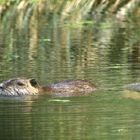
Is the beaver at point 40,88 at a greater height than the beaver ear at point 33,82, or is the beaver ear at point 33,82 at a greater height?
the beaver ear at point 33,82

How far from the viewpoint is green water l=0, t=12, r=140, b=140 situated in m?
13.1

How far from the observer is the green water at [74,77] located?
13102mm

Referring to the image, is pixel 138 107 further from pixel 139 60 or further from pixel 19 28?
pixel 19 28

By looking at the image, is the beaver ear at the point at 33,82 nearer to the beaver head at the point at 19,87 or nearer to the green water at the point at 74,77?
the beaver head at the point at 19,87

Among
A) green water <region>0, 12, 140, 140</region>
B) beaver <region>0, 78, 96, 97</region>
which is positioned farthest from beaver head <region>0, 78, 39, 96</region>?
green water <region>0, 12, 140, 140</region>

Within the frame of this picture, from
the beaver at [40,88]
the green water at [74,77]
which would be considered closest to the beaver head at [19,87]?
the beaver at [40,88]

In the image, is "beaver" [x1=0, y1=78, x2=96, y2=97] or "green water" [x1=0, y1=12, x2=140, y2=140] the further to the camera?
"beaver" [x1=0, y1=78, x2=96, y2=97]

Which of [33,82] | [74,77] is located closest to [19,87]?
[33,82]

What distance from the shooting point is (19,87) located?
17.0 metres

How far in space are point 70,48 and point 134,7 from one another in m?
16.1

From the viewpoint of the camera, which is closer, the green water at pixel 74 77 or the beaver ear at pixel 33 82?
the green water at pixel 74 77

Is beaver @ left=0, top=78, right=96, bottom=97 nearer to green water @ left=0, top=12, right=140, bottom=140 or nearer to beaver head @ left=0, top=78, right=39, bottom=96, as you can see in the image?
beaver head @ left=0, top=78, right=39, bottom=96

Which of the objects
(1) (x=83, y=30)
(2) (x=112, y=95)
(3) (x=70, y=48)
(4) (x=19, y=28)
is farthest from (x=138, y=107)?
(4) (x=19, y=28)

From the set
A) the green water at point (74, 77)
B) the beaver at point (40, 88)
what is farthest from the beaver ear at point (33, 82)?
the green water at point (74, 77)
